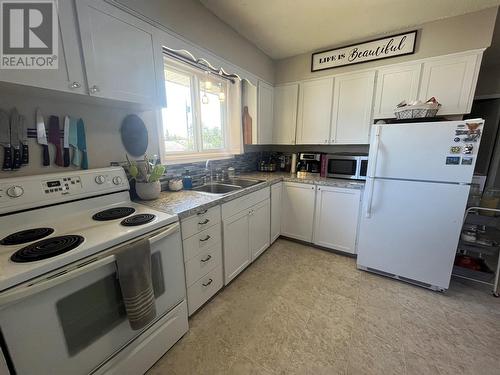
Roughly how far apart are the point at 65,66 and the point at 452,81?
306 centimetres

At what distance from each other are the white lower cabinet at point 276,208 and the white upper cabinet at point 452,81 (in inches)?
69.6

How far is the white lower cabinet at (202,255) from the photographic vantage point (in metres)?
1.48

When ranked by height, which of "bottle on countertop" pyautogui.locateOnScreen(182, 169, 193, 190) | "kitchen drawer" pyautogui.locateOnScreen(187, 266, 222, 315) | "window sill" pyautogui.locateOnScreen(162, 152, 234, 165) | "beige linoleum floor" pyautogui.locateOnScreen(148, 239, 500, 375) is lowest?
"beige linoleum floor" pyautogui.locateOnScreen(148, 239, 500, 375)

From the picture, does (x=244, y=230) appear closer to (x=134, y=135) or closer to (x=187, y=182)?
(x=187, y=182)

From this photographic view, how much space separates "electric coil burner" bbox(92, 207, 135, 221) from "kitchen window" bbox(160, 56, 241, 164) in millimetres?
703

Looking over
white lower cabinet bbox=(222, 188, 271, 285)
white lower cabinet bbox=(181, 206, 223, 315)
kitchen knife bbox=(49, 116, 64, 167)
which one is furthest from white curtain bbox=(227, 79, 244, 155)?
kitchen knife bbox=(49, 116, 64, 167)

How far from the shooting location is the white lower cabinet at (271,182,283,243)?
2.57 m

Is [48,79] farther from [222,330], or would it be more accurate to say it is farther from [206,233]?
[222,330]

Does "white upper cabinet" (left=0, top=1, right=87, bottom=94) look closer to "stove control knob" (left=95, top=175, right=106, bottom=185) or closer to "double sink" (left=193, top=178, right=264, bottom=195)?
"stove control knob" (left=95, top=175, right=106, bottom=185)

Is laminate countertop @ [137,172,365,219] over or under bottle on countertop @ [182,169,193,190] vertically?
under

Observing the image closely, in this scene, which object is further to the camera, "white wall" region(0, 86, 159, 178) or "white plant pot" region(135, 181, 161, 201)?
"white plant pot" region(135, 181, 161, 201)

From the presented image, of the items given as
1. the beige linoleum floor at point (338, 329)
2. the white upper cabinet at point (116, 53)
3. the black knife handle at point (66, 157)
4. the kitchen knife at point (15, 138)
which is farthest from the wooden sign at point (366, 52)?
the kitchen knife at point (15, 138)

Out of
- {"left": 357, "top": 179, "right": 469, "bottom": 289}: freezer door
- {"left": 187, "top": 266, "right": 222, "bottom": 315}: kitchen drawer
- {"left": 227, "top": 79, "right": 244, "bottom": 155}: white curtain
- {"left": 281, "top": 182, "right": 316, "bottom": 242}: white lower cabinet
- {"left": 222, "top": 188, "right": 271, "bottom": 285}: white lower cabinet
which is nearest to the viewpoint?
{"left": 187, "top": 266, "right": 222, "bottom": 315}: kitchen drawer

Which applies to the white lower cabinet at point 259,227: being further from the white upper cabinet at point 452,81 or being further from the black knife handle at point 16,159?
the white upper cabinet at point 452,81
